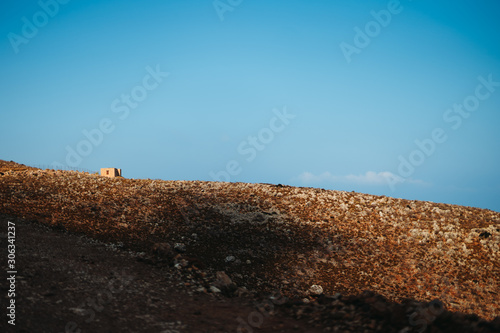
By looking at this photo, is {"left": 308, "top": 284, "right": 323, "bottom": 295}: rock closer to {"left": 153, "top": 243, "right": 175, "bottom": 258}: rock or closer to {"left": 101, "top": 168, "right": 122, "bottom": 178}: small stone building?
{"left": 153, "top": 243, "right": 175, "bottom": 258}: rock

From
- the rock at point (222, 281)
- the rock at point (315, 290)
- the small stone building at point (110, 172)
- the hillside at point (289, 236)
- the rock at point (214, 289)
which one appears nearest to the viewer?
the rock at point (214, 289)

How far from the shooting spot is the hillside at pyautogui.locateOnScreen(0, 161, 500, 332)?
1362cm

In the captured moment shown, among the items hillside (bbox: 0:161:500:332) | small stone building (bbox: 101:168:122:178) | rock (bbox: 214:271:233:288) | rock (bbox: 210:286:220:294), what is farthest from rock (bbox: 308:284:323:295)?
small stone building (bbox: 101:168:122:178)

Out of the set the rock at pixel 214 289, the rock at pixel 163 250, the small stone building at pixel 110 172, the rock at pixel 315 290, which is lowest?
the rock at pixel 214 289

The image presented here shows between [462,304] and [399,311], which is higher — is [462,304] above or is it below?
above

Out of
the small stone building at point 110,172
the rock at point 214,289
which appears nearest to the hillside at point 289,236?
the rock at point 214,289

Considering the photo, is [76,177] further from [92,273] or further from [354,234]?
[354,234]

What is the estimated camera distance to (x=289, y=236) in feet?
57.3

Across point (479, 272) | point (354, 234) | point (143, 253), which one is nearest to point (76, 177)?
point (143, 253)

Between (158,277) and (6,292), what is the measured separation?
429cm

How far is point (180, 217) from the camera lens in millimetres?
18422

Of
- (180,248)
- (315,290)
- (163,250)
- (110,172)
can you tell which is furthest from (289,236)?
(110,172)

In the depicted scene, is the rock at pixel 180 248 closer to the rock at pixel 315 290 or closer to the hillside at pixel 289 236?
the hillside at pixel 289 236

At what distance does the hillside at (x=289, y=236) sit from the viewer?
44.7 ft
